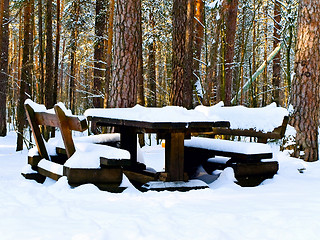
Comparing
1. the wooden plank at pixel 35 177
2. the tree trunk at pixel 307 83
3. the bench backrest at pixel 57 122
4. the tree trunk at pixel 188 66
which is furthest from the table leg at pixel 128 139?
the tree trunk at pixel 188 66

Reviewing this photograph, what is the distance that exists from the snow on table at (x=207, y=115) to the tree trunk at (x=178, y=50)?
19.3 ft

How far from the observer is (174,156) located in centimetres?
543

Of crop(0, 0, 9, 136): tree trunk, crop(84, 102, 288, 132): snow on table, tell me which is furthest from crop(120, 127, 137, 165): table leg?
crop(0, 0, 9, 136): tree trunk

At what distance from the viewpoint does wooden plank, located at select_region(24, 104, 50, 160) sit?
21.1ft

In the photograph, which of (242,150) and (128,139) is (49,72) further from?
(242,150)

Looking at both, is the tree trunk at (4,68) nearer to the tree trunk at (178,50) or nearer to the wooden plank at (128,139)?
the tree trunk at (178,50)

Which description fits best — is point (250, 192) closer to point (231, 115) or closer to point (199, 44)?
point (231, 115)

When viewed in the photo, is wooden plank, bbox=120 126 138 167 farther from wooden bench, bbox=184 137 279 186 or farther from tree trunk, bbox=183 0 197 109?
tree trunk, bbox=183 0 197 109

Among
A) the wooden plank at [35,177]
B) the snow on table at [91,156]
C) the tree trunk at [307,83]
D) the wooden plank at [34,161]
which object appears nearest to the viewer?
the snow on table at [91,156]

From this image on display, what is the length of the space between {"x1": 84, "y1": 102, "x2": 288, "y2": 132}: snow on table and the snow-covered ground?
819 mm

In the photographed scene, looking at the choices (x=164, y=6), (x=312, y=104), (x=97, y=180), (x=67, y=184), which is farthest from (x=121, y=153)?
(x=164, y=6)

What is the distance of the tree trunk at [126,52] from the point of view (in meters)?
9.23

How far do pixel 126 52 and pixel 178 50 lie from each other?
308cm

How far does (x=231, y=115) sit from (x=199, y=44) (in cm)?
1004
